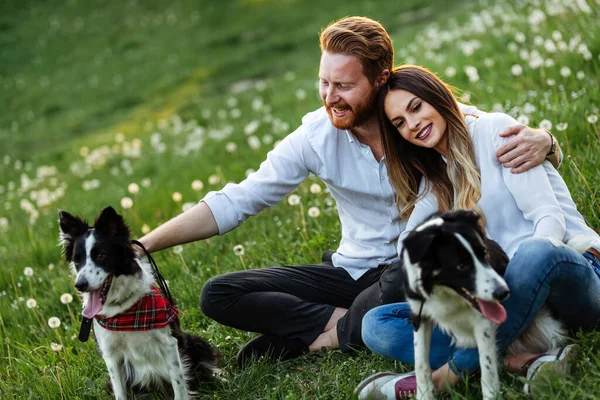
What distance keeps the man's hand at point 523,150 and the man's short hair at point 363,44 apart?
92 cm

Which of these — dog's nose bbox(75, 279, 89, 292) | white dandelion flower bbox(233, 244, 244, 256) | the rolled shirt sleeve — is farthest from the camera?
white dandelion flower bbox(233, 244, 244, 256)

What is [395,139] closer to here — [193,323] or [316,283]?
[316,283]

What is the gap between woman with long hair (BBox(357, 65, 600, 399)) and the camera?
11.9ft

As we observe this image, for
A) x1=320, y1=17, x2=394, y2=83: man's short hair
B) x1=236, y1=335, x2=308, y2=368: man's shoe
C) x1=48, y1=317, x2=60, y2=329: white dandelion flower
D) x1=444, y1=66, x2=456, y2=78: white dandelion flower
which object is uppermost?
x1=320, y1=17, x2=394, y2=83: man's short hair

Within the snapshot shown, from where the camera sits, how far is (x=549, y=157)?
13.6ft

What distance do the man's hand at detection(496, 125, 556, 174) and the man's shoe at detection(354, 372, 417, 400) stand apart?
1.31m

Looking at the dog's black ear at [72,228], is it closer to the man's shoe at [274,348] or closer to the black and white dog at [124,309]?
the black and white dog at [124,309]

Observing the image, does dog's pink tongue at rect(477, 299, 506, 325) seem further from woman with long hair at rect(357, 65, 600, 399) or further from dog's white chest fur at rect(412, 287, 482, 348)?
woman with long hair at rect(357, 65, 600, 399)

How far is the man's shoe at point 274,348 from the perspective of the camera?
4.87 m

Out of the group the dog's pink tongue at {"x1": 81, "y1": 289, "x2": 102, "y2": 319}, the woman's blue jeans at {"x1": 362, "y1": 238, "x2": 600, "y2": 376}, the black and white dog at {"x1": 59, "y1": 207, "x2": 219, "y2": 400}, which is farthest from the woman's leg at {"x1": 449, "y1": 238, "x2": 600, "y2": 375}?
the dog's pink tongue at {"x1": 81, "y1": 289, "x2": 102, "y2": 319}

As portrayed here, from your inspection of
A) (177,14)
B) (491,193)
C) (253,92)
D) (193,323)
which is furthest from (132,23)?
(491,193)

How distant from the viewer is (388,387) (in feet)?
12.9

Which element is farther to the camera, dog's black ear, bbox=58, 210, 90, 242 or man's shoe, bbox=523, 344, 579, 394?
dog's black ear, bbox=58, 210, 90, 242

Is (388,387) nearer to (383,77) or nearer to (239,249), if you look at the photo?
(383,77)
